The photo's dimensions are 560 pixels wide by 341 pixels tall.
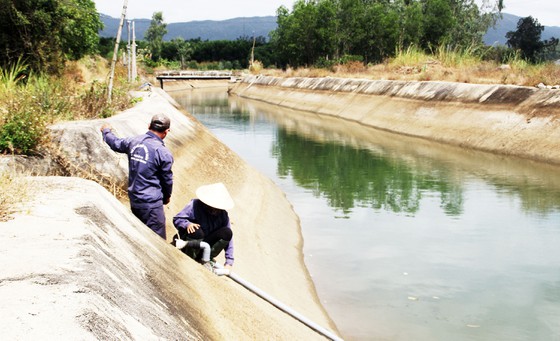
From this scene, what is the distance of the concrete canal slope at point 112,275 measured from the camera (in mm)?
3898

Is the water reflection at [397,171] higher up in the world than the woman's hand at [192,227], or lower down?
lower down

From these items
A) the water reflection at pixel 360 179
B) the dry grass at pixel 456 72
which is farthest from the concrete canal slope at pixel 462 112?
the water reflection at pixel 360 179

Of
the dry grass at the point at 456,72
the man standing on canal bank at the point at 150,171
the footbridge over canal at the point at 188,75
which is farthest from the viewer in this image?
the footbridge over canal at the point at 188,75

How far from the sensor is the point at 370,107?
3947cm

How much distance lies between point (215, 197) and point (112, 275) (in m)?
2.78

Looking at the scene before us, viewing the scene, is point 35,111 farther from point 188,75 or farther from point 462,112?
point 188,75

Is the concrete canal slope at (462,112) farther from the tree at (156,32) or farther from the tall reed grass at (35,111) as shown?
the tree at (156,32)

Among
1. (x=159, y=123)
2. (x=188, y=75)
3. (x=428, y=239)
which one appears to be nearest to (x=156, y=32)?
(x=188, y=75)

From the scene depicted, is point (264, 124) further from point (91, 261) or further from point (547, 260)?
point (91, 261)

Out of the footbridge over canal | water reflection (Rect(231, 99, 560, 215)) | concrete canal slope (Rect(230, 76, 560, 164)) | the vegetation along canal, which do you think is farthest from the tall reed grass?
the footbridge over canal

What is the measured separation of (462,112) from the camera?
29.5m

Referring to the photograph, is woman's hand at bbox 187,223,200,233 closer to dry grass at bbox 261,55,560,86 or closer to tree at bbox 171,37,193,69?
dry grass at bbox 261,55,560,86

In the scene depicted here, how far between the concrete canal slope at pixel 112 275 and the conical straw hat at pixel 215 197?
27.4 inches

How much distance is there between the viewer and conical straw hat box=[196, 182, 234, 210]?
736 cm
